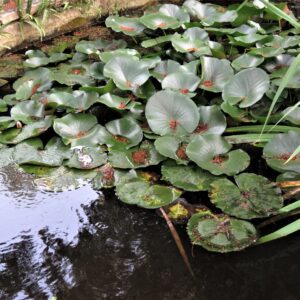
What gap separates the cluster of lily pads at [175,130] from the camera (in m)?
2.12

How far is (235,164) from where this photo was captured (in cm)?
224

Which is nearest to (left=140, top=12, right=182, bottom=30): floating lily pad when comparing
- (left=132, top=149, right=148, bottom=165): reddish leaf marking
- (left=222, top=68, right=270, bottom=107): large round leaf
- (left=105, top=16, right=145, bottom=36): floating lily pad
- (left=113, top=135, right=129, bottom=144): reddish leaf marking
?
(left=105, top=16, right=145, bottom=36): floating lily pad

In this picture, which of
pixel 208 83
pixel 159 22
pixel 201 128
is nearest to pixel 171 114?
pixel 201 128

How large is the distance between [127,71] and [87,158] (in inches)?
26.4

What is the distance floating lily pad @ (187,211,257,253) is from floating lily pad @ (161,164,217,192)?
189mm

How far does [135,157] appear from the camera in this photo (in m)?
2.38

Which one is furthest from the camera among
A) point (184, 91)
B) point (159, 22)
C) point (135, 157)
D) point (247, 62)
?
point (159, 22)

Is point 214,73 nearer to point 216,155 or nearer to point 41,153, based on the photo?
point 216,155

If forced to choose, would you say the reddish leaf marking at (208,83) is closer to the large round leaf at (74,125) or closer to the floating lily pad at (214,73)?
the floating lily pad at (214,73)

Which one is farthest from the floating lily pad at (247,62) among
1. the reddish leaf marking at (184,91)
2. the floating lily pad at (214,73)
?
the reddish leaf marking at (184,91)

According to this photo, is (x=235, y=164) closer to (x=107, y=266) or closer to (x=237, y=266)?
(x=237, y=266)

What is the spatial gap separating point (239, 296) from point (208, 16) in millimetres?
2498

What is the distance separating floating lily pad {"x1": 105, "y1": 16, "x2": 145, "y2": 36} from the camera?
3.41m

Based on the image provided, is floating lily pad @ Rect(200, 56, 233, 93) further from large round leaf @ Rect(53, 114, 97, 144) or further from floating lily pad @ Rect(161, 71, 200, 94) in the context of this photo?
large round leaf @ Rect(53, 114, 97, 144)
